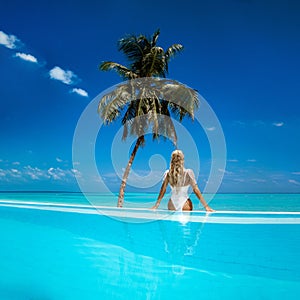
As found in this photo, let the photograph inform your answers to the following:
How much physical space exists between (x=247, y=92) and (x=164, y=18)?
1836 cm

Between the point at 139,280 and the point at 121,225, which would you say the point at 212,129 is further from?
the point at 139,280

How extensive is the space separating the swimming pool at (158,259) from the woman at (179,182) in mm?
760

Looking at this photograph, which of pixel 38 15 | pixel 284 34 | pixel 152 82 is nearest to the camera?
pixel 152 82

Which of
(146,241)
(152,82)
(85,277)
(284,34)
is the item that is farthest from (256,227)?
(284,34)

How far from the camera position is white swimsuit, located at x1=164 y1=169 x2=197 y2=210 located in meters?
5.04

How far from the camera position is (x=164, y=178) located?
5328 millimetres

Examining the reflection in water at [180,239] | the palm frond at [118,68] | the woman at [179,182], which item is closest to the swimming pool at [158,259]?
the reflection in water at [180,239]

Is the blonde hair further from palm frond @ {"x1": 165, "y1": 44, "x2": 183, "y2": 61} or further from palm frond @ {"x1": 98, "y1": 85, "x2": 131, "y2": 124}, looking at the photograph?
palm frond @ {"x1": 165, "y1": 44, "x2": 183, "y2": 61}

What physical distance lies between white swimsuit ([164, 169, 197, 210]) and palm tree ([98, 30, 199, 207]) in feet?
18.9

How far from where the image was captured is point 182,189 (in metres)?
5.12

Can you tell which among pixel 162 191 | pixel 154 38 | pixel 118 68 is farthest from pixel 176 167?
pixel 154 38

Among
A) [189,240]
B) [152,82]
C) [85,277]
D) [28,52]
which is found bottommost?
[85,277]

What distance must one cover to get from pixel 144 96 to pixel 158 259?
910cm

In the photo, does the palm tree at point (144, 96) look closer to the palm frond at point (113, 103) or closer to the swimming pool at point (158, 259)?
the palm frond at point (113, 103)
